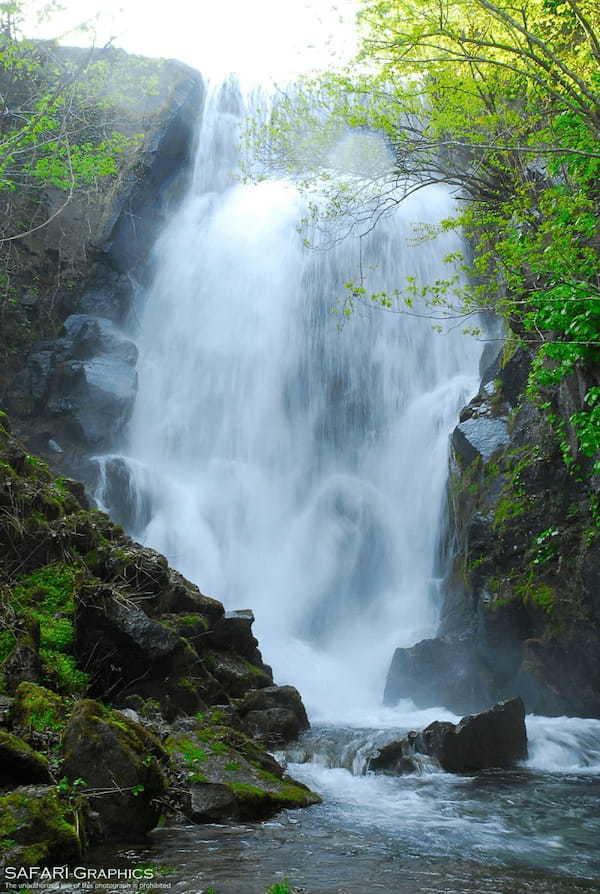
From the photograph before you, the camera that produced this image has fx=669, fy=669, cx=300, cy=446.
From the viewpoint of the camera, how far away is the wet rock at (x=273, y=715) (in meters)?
9.10

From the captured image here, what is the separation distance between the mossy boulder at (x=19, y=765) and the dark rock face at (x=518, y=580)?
836 centimetres

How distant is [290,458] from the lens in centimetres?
2048

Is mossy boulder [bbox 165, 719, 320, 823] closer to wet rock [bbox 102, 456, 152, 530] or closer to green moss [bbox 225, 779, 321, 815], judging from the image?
green moss [bbox 225, 779, 321, 815]

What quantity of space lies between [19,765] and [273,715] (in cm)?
511

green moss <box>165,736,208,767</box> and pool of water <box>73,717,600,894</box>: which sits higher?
green moss <box>165,736,208,767</box>

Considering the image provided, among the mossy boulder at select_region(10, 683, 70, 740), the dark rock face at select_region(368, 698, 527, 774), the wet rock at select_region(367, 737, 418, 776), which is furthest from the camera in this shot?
the dark rock face at select_region(368, 698, 527, 774)

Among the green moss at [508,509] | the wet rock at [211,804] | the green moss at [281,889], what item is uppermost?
the green moss at [508,509]

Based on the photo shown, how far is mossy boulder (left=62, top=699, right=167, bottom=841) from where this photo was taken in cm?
488

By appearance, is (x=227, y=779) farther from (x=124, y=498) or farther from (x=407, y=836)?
(x=124, y=498)

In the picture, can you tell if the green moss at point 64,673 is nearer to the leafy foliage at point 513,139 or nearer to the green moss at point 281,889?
the green moss at point 281,889

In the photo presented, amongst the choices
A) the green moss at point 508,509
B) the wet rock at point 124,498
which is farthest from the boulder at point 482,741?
the wet rock at point 124,498

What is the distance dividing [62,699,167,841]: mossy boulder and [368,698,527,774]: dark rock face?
4.12 metres

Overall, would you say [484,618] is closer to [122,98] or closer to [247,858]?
[247,858]

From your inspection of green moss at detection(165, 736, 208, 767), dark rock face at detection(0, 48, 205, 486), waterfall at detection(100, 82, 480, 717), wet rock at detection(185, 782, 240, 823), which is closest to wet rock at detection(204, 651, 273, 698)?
waterfall at detection(100, 82, 480, 717)
